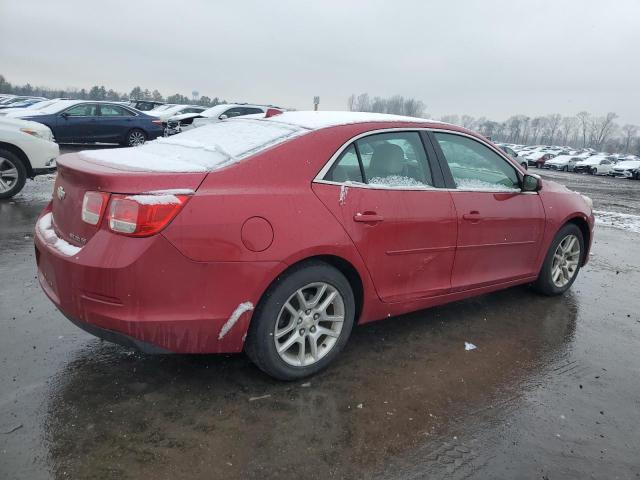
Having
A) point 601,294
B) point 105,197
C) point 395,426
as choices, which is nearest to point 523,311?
point 601,294

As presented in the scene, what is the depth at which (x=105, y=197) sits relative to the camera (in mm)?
2588

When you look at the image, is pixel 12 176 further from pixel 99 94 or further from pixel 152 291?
pixel 99 94

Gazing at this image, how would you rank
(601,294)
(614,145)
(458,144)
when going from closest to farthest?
(458,144)
(601,294)
(614,145)

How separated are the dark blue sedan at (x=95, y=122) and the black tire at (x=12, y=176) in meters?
6.93

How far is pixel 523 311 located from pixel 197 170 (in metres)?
3.24

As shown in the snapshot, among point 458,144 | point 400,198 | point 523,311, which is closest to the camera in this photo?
point 400,198

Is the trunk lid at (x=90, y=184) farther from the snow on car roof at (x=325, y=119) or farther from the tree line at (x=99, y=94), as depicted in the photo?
the tree line at (x=99, y=94)

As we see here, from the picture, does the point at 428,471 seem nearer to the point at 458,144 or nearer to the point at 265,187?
the point at 265,187

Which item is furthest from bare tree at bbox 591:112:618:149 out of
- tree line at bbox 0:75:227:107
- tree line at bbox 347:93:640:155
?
tree line at bbox 0:75:227:107

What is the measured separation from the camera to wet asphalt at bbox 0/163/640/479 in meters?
2.38

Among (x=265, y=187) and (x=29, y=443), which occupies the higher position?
(x=265, y=187)

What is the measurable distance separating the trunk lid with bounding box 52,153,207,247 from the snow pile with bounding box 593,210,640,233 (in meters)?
9.04

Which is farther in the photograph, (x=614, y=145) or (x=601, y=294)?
(x=614, y=145)

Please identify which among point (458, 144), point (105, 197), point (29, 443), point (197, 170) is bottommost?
point (29, 443)
